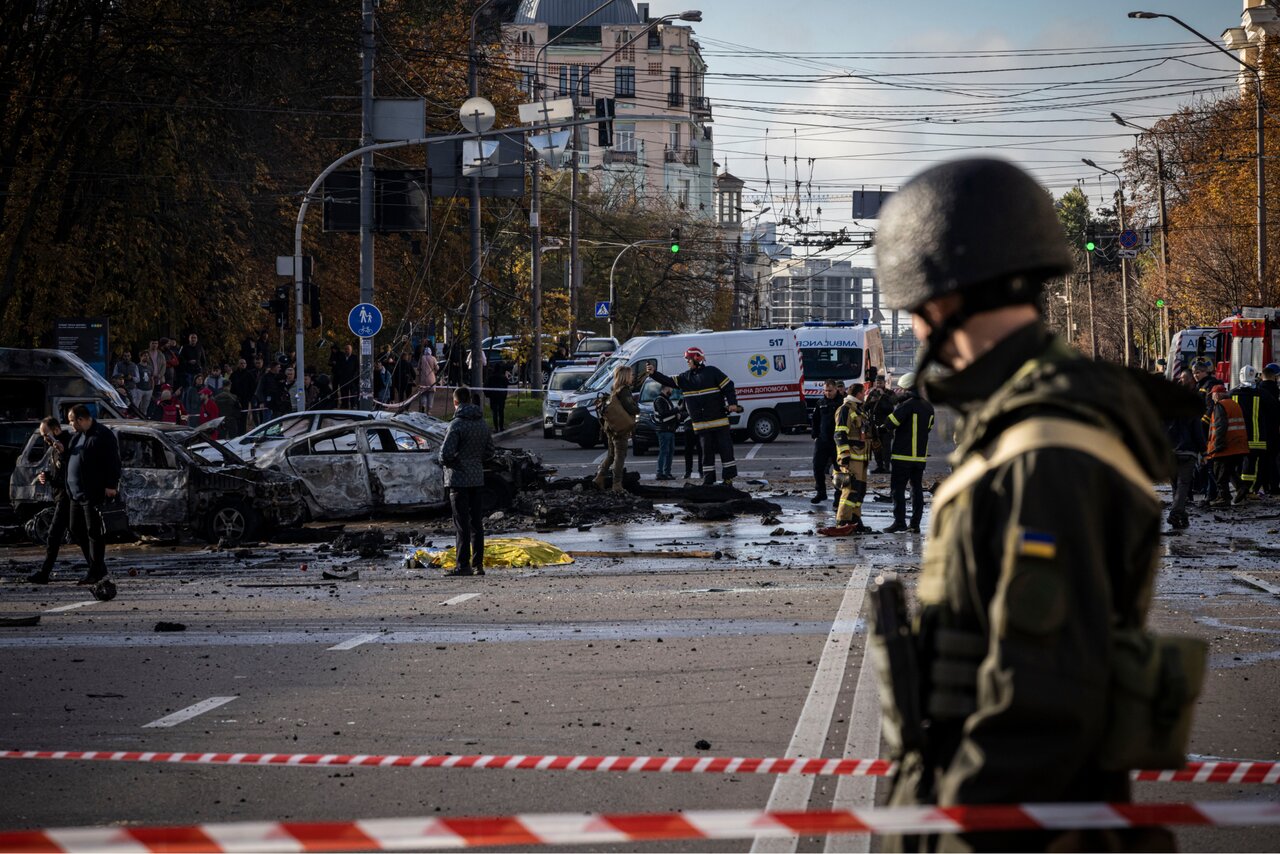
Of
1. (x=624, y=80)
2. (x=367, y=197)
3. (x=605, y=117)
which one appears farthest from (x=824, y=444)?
(x=624, y=80)

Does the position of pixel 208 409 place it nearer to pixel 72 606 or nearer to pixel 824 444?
pixel 824 444

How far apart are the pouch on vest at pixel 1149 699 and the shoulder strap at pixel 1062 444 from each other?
232mm

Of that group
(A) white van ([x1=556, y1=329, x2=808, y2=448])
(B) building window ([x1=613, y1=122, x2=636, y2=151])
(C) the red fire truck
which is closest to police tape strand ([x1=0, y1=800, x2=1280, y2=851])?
(C) the red fire truck

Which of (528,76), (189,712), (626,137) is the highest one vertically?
(626,137)

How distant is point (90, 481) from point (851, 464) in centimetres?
844

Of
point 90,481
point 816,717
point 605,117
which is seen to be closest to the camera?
point 816,717

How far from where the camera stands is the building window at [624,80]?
4914 inches

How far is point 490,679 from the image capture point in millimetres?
9547

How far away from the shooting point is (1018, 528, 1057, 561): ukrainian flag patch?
7.90 ft

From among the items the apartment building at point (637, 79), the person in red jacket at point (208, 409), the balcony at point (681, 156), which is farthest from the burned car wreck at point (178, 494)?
the balcony at point (681, 156)

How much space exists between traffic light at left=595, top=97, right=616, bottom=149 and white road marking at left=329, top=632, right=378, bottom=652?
2018 centimetres

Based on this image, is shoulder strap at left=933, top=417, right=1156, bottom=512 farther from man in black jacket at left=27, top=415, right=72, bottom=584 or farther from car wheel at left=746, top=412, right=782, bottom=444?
car wheel at left=746, top=412, right=782, bottom=444

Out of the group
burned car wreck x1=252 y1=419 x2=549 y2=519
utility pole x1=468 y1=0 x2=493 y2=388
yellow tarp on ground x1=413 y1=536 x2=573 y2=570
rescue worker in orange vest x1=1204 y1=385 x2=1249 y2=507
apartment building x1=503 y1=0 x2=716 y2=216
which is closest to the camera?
yellow tarp on ground x1=413 y1=536 x2=573 y2=570

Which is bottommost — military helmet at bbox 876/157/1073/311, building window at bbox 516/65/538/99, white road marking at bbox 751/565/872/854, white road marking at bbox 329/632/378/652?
white road marking at bbox 329/632/378/652
